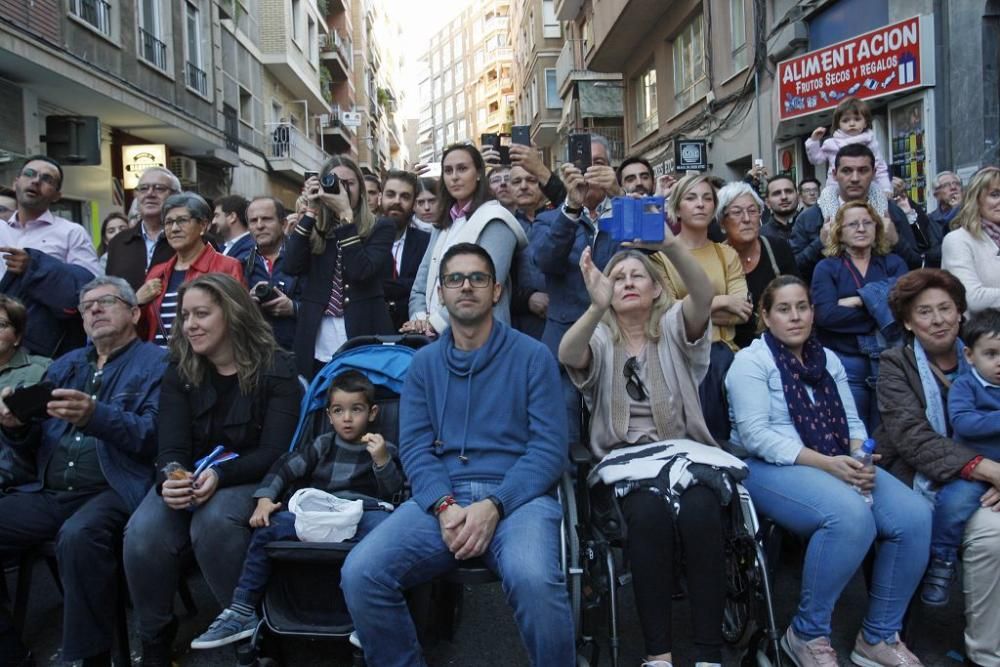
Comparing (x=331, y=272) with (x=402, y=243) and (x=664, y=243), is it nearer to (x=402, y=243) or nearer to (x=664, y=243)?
(x=402, y=243)

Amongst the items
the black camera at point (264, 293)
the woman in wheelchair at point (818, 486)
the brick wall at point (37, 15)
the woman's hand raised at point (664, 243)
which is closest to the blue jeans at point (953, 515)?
the woman in wheelchair at point (818, 486)

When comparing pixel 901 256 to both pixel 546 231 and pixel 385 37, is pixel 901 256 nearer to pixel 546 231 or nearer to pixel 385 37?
pixel 546 231

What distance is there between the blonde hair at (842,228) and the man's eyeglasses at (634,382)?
1.84 metres

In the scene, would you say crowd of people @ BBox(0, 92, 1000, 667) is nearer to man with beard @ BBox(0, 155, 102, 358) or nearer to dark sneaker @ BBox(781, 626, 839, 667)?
dark sneaker @ BBox(781, 626, 839, 667)

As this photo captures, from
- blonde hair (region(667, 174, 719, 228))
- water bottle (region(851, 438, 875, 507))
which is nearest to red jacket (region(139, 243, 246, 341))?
blonde hair (region(667, 174, 719, 228))

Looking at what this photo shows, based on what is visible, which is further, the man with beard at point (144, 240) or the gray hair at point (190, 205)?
the man with beard at point (144, 240)

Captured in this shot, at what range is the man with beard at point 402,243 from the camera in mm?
5395

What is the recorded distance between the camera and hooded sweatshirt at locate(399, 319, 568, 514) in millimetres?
3287

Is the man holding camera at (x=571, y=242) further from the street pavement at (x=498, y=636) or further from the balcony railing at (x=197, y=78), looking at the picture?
the balcony railing at (x=197, y=78)

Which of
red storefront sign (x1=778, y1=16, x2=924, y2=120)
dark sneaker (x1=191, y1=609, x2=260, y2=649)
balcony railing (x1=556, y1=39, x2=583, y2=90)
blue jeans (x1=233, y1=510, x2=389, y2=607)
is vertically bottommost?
dark sneaker (x1=191, y1=609, x2=260, y2=649)

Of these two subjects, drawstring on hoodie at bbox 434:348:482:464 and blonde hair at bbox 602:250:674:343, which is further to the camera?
blonde hair at bbox 602:250:674:343

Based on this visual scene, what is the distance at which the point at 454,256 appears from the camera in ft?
11.3

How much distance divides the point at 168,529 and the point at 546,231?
234cm

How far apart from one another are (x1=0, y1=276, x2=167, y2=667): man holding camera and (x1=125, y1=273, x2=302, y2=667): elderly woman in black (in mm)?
175
